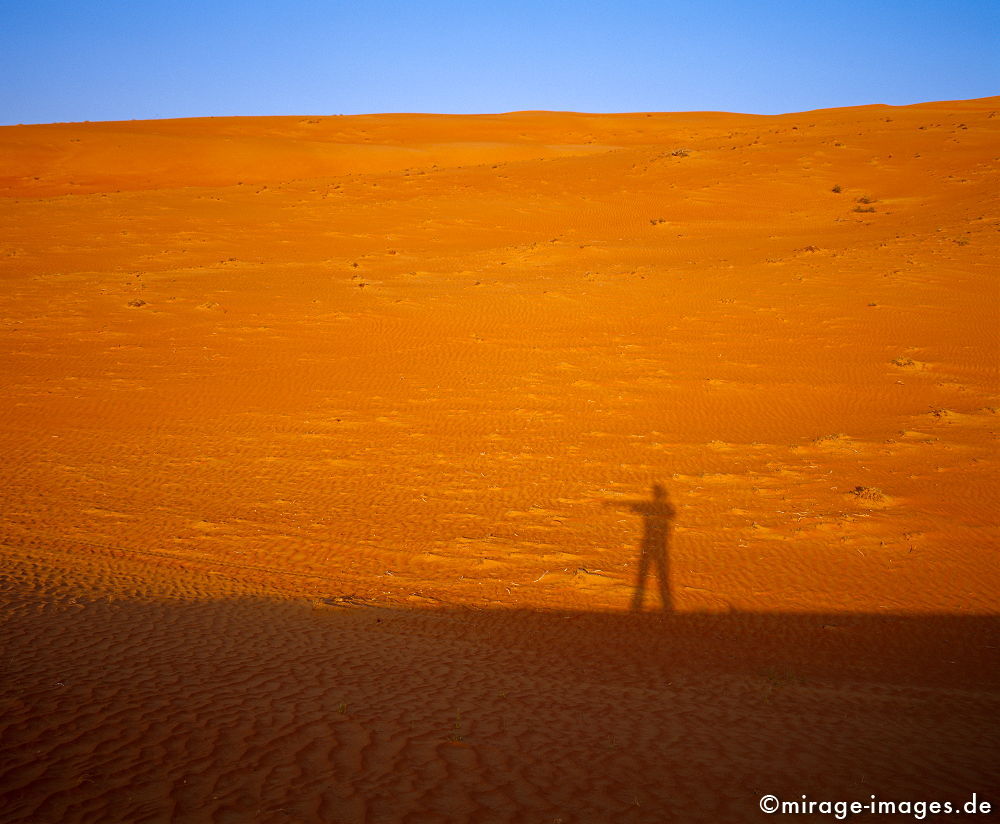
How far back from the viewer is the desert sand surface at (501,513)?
5109 millimetres

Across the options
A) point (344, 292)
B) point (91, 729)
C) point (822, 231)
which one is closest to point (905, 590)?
point (91, 729)

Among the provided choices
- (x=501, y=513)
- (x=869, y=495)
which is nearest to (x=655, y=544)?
(x=501, y=513)

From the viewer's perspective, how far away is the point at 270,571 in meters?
9.57

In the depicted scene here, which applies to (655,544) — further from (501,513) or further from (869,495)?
(869,495)

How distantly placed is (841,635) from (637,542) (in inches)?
119

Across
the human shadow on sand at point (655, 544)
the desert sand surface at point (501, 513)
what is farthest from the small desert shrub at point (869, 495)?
the human shadow on sand at point (655, 544)

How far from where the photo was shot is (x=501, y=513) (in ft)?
38.3

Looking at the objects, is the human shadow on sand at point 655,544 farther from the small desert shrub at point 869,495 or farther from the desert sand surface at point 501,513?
the small desert shrub at point 869,495

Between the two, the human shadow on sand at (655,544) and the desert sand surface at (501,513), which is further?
the human shadow on sand at (655,544)

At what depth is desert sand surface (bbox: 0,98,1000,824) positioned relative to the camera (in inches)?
201

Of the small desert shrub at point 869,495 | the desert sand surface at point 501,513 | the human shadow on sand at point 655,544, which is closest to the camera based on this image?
the desert sand surface at point 501,513

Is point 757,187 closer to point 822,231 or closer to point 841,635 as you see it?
point 822,231

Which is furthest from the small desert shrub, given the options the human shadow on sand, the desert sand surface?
the human shadow on sand

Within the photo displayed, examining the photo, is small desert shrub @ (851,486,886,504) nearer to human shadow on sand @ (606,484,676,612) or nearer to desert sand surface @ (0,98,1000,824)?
desert sand surface @ (0,98,1000,824)
